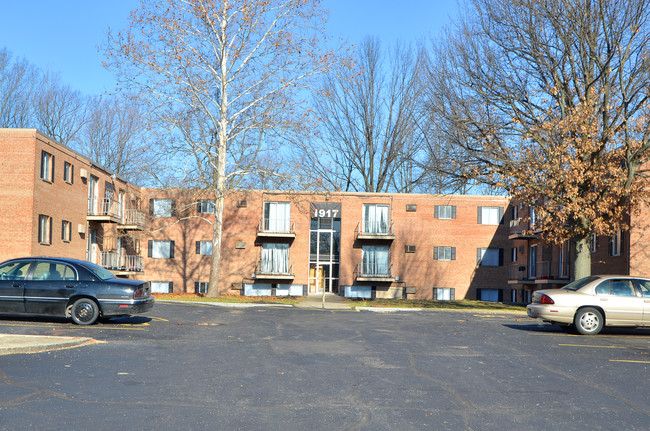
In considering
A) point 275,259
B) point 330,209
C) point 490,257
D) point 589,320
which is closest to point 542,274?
point 490,257

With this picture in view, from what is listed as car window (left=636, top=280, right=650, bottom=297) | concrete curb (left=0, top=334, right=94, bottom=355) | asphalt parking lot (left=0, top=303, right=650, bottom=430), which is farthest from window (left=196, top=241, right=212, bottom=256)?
concrete curb (left=0, top=334, right=94, bottom=355)

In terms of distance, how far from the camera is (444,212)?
4400cm

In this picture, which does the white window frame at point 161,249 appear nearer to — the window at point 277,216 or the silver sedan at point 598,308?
the window at point 277,216

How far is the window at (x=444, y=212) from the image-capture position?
43.9 m

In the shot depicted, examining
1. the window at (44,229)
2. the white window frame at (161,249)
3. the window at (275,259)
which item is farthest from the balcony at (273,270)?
the window at (44,229)

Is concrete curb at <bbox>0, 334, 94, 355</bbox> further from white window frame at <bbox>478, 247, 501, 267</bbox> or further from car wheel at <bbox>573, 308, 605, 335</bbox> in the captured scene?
white window frame at <bbox>478, 247, 501, 267</bbox>

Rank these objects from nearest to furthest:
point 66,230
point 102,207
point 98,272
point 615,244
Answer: point 98,272 < point 615,244 < point 66,230 < point 102,207

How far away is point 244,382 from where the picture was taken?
8.48m

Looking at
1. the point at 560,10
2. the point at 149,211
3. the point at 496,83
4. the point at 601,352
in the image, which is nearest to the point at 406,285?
the point at 149,211

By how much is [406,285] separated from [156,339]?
32377 millimetres

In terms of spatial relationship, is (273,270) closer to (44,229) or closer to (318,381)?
(44,229)

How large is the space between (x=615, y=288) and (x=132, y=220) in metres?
32.6

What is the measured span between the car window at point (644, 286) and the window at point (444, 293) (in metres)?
27.6

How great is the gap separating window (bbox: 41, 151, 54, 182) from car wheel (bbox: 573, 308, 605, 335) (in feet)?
83.5
